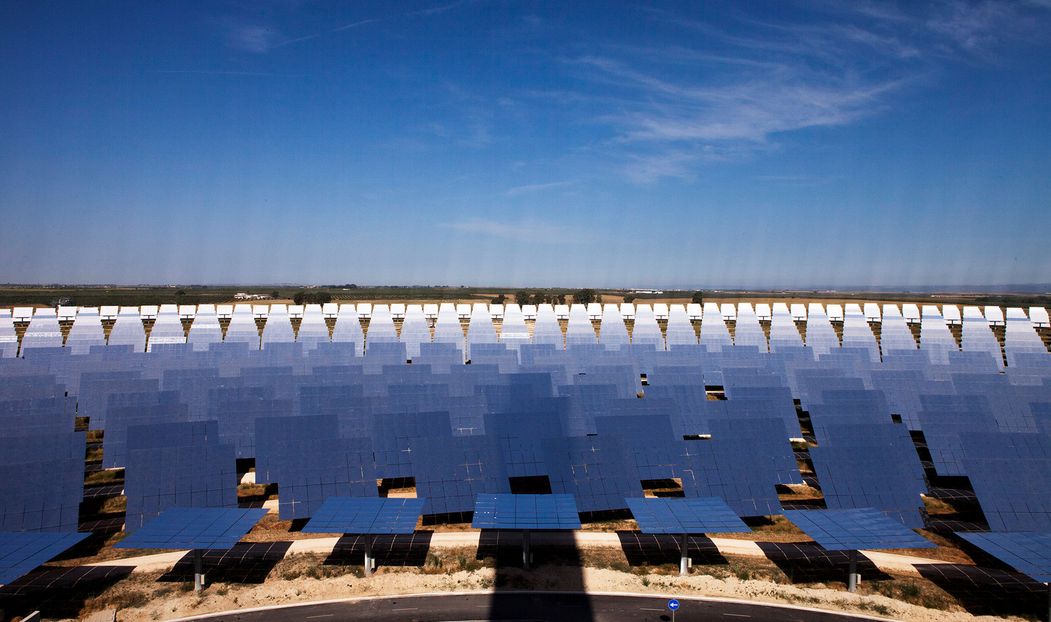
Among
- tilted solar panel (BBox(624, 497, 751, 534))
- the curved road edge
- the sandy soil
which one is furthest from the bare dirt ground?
tilted solar panel (BBox(624, 497, 751, 534))

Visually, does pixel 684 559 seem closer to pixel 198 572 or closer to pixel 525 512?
pixel 525 512

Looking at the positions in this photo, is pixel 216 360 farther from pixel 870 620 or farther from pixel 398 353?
pixel 870 620

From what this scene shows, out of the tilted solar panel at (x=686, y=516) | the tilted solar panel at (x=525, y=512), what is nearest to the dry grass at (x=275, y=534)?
the tilted solar panel at (x=525, y=512)

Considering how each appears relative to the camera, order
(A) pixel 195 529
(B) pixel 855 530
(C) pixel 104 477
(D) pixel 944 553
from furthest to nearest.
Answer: (C) pixel 104 477 < (D) pixel 944 553 < (B) pixel 855 530 < (A) pixel 195 529

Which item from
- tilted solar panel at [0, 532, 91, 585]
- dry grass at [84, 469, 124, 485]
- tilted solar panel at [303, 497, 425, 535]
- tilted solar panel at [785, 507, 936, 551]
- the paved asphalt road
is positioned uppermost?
tilted solar panel at [785, 507, 936, 551]

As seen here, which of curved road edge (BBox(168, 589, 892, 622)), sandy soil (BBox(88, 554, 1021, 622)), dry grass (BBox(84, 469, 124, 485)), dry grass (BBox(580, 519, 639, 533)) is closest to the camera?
curved road edge (BBox(168, 589, 892, 622))

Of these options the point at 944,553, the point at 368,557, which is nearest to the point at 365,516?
the point at 368,557

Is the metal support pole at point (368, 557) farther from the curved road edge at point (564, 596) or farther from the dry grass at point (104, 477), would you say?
the dry grass at point (104, 477)

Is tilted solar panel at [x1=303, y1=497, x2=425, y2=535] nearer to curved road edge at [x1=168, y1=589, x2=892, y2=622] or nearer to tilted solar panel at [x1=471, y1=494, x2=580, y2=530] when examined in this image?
curved road edge at [x1=168, y1=589, x2=892, y2=622]

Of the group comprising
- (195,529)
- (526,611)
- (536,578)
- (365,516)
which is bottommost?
(526,611)

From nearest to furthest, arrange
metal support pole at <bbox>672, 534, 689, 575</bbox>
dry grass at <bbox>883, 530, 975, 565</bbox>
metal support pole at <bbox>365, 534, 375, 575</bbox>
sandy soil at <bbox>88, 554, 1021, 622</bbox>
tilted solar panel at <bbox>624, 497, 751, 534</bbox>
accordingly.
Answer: sandy soil at <bbox>88, 554, 1021, 622</bbox>
tilted solar panel at <bbox>624, 497, 751, 534</bbox>
metal support pole at <bbox>365, 534, 375, 575</bbox>
metal support pole at <bbox>672, 534, 689, 575</bbox>
dry grass at <bbox>883, 530, 975, 565</bbox>

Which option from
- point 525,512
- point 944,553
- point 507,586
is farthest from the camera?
point 944,553
